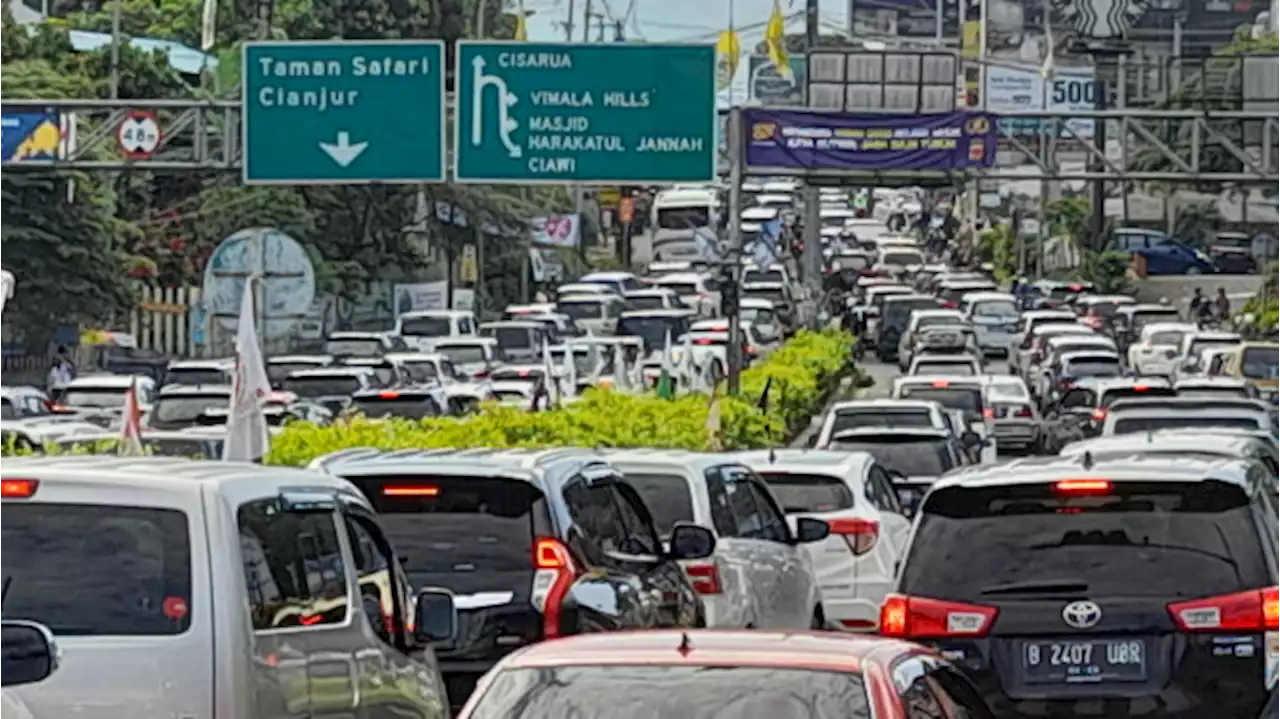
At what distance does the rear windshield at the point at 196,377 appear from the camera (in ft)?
131

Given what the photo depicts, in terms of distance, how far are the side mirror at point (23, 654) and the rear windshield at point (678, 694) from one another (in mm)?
1155

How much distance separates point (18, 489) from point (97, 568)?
13.4 inches

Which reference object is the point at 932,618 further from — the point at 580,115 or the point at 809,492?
the point at 580,115

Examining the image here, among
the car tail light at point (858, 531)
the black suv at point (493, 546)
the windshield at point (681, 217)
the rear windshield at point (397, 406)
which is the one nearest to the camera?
the black suv at point (493, 546)

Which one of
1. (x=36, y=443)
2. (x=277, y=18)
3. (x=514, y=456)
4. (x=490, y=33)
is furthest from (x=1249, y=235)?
(x=514, y=456)

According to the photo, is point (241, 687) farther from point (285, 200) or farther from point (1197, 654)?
point (285, 200)

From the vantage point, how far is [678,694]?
7.45 metres

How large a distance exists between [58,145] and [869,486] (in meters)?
22.1

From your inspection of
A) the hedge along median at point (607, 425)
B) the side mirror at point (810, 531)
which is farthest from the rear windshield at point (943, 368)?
the side mirror at point (810, 531)

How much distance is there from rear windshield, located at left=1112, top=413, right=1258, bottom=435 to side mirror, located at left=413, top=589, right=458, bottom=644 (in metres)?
16.2

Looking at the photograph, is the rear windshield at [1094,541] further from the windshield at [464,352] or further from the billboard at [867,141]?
the windshield at [464,352]

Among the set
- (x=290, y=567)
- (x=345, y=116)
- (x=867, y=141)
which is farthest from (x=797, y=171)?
(x=290, y=567)

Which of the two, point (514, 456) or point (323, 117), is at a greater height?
point (323, 117)

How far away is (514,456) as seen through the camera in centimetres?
1259
